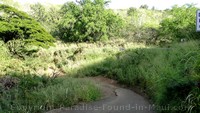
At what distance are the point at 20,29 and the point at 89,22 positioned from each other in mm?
11489

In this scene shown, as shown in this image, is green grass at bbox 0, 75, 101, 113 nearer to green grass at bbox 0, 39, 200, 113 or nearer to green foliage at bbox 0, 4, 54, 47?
green grass at bbox 0, 39, 200, 113

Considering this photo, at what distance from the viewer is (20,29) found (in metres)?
17.2

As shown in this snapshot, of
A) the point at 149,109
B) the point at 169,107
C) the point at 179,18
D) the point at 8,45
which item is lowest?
the point at 149,109

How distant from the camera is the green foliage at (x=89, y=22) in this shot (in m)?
27.6

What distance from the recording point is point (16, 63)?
1322 cm

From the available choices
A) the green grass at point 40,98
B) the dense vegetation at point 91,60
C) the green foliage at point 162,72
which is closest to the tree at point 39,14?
the dense vegetation at point 91,60

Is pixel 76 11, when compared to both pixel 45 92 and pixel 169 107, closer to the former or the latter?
pixel 45 92

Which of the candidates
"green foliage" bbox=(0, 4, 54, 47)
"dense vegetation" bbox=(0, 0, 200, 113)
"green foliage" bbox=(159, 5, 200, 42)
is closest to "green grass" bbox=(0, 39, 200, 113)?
"dense vegetation" bbox=(0, 0, 200, 113)

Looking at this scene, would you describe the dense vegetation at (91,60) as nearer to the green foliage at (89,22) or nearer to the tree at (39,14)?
the green foliage at (89,22)

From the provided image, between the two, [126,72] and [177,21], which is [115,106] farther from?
[177,21]

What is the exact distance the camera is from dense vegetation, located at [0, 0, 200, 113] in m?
4.94

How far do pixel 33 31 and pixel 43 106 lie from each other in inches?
483

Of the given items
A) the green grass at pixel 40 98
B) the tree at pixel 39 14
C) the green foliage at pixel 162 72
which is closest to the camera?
the green foliage at pixel 162 72

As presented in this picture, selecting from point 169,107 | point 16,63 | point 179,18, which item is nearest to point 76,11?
point 179,18
